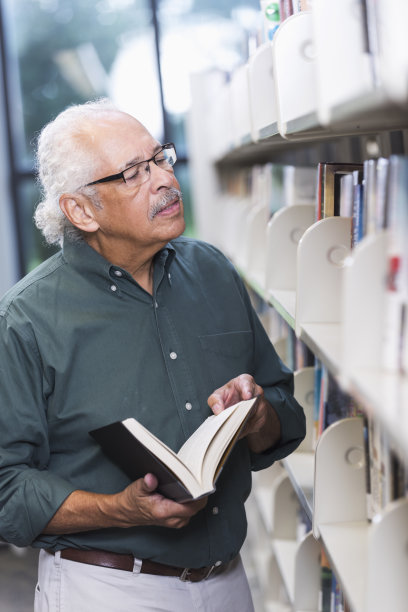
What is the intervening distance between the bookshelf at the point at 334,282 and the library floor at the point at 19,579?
60cm

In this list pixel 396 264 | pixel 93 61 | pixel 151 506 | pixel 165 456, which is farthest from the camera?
pixel 93 61

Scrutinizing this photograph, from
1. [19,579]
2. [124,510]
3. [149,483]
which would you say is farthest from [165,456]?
[19,579]

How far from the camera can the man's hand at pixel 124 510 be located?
155 cm

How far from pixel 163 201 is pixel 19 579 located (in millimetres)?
2744

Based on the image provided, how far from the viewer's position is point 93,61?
5.41 meters

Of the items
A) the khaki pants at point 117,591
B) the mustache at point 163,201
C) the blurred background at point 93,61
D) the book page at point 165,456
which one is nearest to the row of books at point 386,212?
the mustache at point 163,201

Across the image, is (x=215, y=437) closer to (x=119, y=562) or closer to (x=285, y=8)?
(x=119, y=562)

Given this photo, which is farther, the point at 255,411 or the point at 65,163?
the point at 65,163

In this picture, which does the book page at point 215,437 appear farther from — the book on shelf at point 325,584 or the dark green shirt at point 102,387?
the book on shelf at point 325,584

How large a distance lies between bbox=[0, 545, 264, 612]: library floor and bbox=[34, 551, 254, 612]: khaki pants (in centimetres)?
155

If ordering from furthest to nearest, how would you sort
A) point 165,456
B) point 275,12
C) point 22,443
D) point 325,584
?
1. point 325,584
2. point 275,12
3. point 22,443
4. point 165,456

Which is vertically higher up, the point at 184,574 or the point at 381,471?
the point at 381,471

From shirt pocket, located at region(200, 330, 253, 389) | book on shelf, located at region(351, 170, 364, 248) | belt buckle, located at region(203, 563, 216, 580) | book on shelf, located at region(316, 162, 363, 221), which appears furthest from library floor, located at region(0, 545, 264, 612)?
book on shelf, located at region(351, 170, 364, 248)

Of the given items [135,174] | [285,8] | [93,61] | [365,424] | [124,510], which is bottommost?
[124,510]
